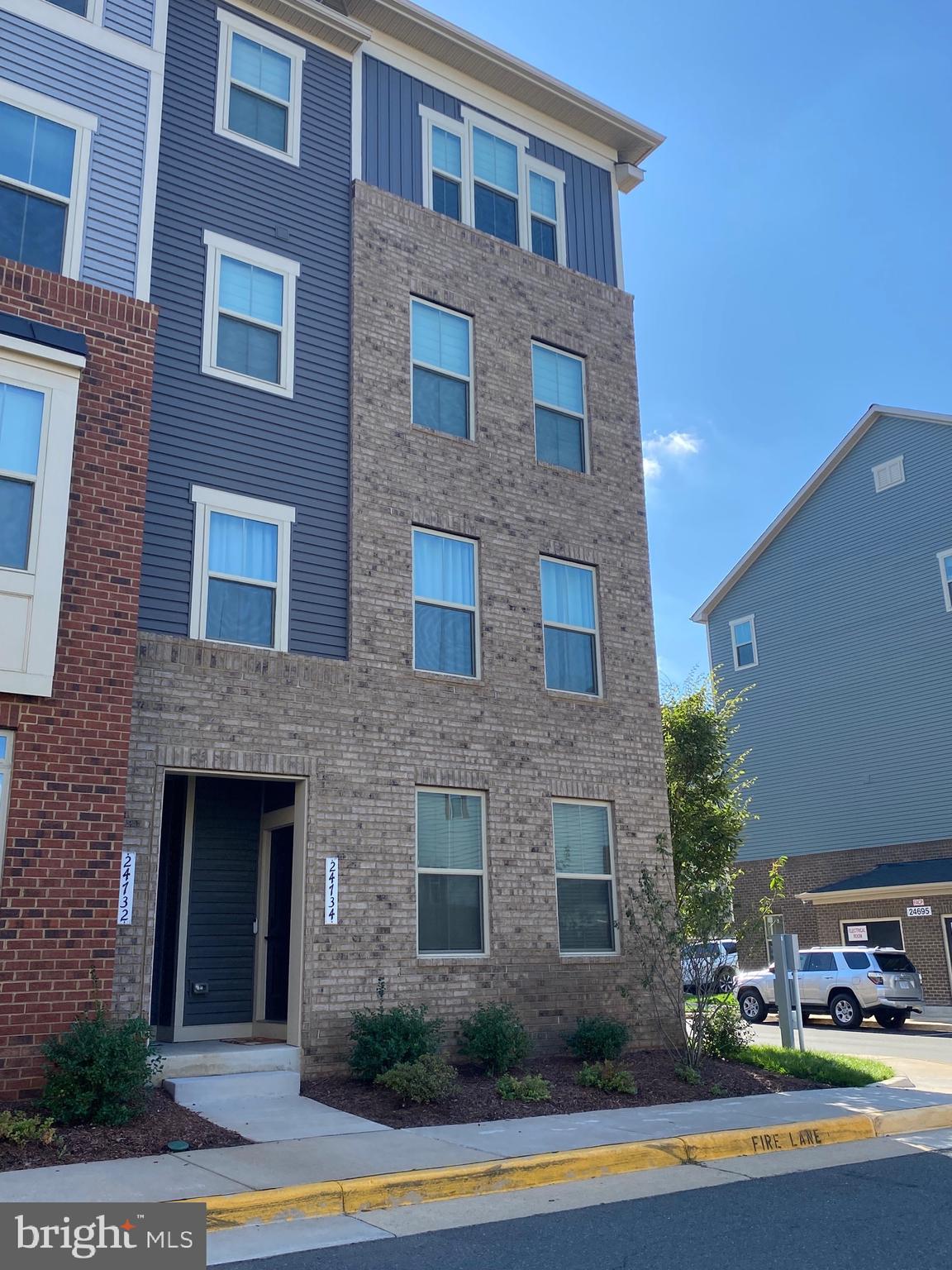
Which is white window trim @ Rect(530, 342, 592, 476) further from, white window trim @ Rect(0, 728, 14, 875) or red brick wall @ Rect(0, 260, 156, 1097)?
white window trim @ Rect(0, 728, 14, 875)

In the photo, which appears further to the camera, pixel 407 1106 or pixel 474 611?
pixel 474 611

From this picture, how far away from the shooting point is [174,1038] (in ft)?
39.9

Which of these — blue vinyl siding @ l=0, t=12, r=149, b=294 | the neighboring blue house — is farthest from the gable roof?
blue vinyl siding @ l=0, t=12, r=149, b=294

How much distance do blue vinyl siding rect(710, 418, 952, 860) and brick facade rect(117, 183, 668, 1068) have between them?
14863 millimetres

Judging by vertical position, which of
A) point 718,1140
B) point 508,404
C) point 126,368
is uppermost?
point 508,404

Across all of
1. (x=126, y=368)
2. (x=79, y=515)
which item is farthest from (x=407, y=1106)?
(x=126, y=368)

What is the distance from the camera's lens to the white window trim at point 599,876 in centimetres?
1403

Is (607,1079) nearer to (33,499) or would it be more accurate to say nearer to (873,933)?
(33,499)

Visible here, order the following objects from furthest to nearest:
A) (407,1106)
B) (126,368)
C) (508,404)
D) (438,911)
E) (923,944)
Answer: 1. (923,944)
2. (508,404)
3. (438,911)
4. (126,368)
5. (407,1106)

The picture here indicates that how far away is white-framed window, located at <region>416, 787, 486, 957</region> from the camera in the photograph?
12.9 metres

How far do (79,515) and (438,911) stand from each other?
5.96 meters

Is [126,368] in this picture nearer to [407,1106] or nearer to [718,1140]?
[407,1106]

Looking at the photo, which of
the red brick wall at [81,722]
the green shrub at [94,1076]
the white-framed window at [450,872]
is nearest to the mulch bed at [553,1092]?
the white-framed window at [450,872]

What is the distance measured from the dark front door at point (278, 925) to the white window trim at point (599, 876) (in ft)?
10.8
